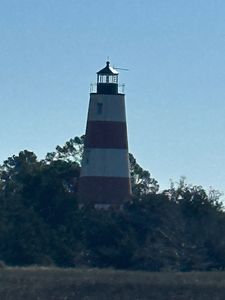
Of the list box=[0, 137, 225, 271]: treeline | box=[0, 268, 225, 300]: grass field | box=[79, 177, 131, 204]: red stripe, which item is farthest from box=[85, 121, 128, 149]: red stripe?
box=[0, 268, 225, 300]: grass field

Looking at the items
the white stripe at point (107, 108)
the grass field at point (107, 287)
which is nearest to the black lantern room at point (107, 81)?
the white stripe at point (107, 108)

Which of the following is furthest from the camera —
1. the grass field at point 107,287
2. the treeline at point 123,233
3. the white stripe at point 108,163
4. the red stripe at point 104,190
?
the white stripe at point 108,163

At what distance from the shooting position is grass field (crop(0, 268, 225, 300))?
112ft

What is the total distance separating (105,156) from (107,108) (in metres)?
1.87

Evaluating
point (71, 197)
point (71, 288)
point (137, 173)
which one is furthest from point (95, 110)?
point (71, 288)

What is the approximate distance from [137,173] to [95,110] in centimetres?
1478

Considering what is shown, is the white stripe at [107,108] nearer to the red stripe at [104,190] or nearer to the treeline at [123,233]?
the red stripe at [104,190]

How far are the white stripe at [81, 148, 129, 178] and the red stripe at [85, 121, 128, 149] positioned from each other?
0.22 meters

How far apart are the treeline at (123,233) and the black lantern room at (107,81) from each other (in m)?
7.04

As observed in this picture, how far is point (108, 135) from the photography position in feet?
177

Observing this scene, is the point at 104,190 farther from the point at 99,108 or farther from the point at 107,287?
the point at 107,287

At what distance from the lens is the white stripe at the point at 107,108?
5416 cm

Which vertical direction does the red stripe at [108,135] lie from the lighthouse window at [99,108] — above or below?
below

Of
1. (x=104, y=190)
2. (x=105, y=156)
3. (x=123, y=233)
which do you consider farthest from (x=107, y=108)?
(x=123, y=233)
